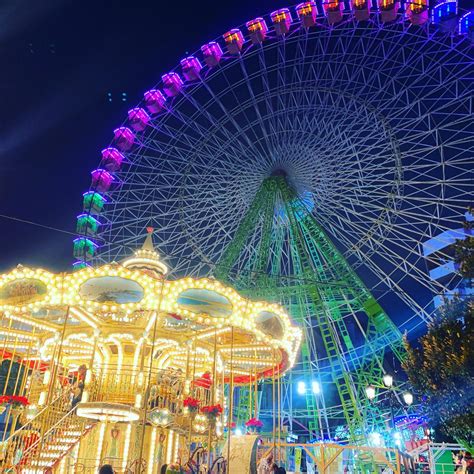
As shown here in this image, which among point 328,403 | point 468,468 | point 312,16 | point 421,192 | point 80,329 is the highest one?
point 312,16

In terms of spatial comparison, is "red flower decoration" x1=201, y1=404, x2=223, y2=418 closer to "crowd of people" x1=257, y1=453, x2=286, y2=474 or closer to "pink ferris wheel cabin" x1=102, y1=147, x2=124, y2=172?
"crowd of people" x1=257, y1=453, x2=286, y2=474

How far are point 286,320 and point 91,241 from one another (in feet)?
36.7

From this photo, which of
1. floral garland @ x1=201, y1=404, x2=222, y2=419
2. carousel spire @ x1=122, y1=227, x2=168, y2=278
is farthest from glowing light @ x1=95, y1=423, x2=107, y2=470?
carousel spire @ x1=122, y1=227, x2=168, y2=278

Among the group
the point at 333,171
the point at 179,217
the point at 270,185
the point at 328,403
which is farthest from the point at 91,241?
the point at 328,403

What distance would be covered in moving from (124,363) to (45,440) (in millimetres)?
2633

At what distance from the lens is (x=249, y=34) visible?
21438mm

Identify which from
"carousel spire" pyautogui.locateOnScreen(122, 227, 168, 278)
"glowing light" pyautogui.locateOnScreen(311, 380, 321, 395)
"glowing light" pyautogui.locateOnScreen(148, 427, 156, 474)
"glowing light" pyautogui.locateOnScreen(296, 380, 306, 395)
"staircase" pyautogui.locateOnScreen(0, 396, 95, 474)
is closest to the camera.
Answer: "staircase" pyautogui.locateOnScreen(0, 396, 95, 474)

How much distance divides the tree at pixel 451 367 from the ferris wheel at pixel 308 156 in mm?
6907

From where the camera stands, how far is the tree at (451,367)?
11.2 metres

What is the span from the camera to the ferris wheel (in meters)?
18.6

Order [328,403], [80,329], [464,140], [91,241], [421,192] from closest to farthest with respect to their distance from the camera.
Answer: [80,329] < [464,140] < [421,192] < [91,241] < [328,403]

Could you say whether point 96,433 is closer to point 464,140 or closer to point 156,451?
point 156,451

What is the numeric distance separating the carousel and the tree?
137 inches

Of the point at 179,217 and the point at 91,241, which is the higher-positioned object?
the point at 179,217
